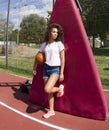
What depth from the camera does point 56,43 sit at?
837 cm

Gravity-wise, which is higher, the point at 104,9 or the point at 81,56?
the point at 104,9

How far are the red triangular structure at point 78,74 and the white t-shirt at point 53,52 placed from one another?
52 centimetres

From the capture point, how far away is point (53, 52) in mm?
8234

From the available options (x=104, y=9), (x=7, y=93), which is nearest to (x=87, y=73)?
(x=7, y=93)

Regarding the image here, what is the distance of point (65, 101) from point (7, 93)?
10.5ft

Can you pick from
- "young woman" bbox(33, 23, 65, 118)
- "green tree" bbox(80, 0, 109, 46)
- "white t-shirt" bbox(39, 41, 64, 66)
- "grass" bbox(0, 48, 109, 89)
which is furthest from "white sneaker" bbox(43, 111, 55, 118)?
"green tree" bbox(80, 0, 109, 46)

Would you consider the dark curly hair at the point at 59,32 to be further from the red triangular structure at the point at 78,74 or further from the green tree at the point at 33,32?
the green tree at the point at 33,32

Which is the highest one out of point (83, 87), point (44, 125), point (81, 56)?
point (81, 56)

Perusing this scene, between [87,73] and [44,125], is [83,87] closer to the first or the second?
[87,73]

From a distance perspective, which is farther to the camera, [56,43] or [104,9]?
[104,9]

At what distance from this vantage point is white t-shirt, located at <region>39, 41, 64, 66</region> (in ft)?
27.0

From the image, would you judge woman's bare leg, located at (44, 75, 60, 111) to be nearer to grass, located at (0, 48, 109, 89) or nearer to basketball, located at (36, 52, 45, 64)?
basketball, located at (36, 52, 45, 64)

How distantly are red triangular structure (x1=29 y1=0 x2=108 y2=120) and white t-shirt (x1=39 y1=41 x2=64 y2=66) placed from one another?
0.52 m

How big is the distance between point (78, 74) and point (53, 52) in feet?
2.79
